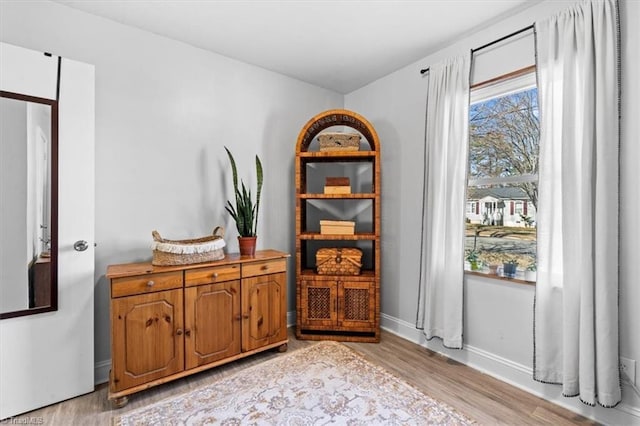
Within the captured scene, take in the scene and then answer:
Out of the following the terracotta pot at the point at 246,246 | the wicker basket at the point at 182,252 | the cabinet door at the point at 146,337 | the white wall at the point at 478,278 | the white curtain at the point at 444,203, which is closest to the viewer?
the white wall at the point at 478,278

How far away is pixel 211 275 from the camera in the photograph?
218 cm

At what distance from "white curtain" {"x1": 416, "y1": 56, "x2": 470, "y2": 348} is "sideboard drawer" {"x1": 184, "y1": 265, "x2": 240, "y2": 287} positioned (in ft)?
5.08

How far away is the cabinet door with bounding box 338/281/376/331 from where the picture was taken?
2.75 m

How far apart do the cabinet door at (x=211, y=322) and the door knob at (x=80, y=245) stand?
692mm

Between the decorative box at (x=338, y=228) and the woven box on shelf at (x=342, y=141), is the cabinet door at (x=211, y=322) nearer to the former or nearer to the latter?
the decorative box at (x=338, y=228)

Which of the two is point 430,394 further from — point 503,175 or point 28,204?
point 28,204

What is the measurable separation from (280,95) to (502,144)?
6.72ft

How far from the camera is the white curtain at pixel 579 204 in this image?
63.4 inches

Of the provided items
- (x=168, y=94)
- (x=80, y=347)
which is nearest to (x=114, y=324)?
(x=80, y=347)

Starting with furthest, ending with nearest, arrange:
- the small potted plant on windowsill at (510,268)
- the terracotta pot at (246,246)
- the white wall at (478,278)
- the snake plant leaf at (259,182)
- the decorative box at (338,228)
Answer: the decorative box at (338,228), the snake plant leaf at (259,182), the terracotta pot at (246,246), the small potted plant on windowsill at (510,268), the white wall at (478,278)

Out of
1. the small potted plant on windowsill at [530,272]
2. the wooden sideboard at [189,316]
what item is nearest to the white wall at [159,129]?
the wooden sideboard at [189,316]

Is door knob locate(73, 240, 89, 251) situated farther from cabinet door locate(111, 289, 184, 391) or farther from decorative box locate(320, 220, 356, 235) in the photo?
decorative box locate(320, 220, 356, 235)

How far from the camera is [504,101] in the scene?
2.28 metres

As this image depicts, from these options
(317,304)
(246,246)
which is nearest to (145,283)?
(246,246)
